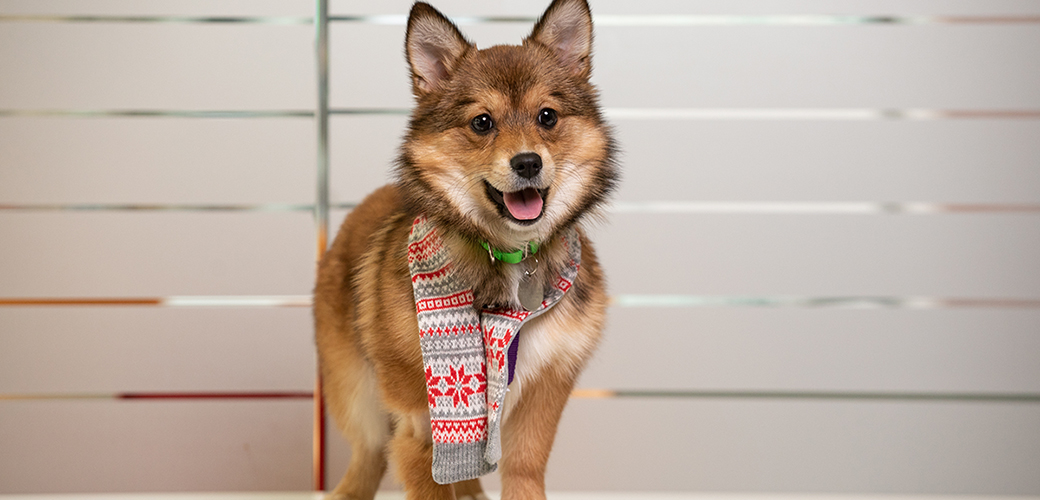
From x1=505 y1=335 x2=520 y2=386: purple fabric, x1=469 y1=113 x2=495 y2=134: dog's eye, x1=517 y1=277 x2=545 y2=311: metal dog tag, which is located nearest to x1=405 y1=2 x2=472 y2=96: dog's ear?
x1=469 y1=113 x2=495 y2=134: dog's eye

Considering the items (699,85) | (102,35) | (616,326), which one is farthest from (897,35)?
(102,35)

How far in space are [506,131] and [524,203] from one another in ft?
0.50

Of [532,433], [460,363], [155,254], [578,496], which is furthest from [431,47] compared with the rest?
[578,496]

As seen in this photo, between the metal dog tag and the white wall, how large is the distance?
840 millimetres

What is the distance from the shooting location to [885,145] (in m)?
2.20

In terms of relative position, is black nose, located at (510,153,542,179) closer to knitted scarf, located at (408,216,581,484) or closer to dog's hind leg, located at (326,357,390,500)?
knitted scarf, located at (408,216,581,484)

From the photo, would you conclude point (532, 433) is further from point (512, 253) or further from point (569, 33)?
point (569, 33)

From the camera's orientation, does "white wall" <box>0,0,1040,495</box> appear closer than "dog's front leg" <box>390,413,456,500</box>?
No

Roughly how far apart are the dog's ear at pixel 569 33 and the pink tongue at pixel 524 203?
33 cm

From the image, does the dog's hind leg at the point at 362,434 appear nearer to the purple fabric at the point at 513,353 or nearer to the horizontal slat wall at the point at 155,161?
the purple fabric at the point at 513,353

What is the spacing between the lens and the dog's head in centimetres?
131

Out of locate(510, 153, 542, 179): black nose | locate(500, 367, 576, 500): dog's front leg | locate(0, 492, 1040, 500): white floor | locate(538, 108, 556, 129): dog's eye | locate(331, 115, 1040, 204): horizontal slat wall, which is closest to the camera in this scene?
locate(510, 153, 542, 179): black nose

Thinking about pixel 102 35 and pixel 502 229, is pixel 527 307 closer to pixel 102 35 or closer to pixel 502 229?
pixel 502 229

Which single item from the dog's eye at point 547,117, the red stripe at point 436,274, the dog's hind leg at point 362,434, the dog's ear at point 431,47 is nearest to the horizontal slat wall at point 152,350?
the dog's hind leg at point 362,434
